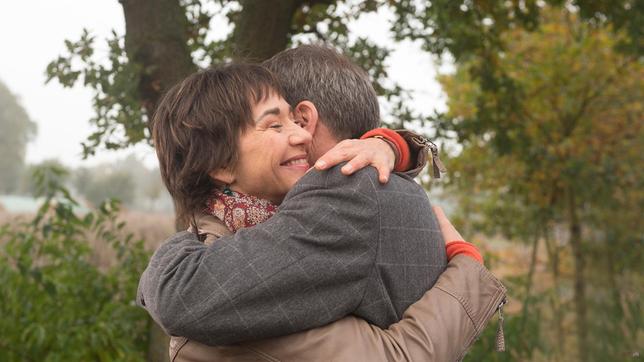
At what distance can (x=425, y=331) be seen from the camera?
65.9 inches

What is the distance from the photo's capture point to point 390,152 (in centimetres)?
180

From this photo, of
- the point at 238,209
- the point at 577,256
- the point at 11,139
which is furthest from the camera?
the point at 11,139

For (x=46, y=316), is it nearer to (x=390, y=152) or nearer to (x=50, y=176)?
(x=50, y=176)

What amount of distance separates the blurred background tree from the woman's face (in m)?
1.01

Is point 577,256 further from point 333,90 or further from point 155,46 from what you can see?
point 333,90

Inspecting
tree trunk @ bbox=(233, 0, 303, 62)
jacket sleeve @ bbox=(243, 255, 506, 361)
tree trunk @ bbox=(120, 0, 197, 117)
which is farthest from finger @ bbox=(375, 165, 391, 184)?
tree trunk @ bbox=(120, 0, 197, 117)

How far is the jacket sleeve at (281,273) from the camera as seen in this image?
5.06 feet

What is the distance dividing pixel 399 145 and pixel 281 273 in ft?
1.71

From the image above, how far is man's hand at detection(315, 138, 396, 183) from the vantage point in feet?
5.40

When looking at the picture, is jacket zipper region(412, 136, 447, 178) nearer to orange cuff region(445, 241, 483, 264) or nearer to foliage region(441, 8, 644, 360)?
orange cuff region(445, 241, 483, 264)

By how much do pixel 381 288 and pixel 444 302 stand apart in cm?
17

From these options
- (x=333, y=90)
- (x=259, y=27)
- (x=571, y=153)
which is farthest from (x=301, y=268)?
(x=571, y=153)

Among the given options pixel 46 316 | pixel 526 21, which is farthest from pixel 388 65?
pixel 46 316

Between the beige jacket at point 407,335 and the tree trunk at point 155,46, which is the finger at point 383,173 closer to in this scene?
the beige jacket at point 407,335
